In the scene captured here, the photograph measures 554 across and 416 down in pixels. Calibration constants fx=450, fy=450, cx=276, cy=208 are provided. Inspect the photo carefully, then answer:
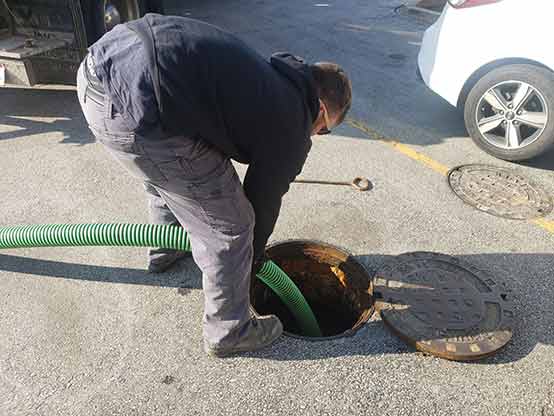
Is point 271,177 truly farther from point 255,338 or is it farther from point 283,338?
point 283,338

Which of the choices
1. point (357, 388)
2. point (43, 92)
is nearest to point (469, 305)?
point (357, 388)

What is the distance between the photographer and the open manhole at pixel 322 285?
2998 mm

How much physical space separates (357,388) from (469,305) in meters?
0.90

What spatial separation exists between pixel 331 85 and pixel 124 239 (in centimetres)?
150

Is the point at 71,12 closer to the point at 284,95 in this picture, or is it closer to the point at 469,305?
the point at 284,95

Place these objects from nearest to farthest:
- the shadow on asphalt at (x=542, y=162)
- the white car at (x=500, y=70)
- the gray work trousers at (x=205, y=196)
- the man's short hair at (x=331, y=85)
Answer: the gray work trousers at (x=205, y=196) → the man's short hair at (x=331, y=85) → the white car at (x=500, y=70) → the shadow on asphalt at (x=542, y=162)

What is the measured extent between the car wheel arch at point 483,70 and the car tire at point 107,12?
376cm

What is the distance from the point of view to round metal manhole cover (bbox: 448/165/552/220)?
353 cm

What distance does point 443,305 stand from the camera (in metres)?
2.70

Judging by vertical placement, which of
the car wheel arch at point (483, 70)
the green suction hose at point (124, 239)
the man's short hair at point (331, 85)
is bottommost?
the green suction hose at point (124, 239)

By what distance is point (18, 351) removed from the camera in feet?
8.20

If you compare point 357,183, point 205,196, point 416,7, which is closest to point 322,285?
point 357,183

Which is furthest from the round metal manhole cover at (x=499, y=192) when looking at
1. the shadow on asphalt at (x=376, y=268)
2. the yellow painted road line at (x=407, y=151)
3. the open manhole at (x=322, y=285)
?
the open manhole at (x=322, y=285)

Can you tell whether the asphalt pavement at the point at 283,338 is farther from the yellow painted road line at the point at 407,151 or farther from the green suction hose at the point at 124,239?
the green suction hose at the point at 124,239
